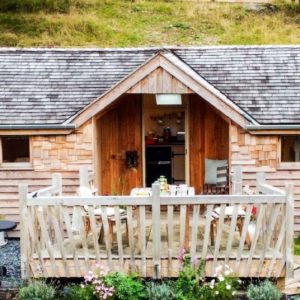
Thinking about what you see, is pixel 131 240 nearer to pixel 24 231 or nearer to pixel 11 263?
pixel 24 231

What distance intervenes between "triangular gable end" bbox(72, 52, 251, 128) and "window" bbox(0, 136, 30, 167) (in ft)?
5.40

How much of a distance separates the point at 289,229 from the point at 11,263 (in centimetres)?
493

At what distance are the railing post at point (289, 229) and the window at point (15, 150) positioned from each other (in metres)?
6.52

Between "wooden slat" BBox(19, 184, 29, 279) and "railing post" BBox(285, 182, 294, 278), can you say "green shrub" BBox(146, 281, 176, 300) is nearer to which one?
"railing post" BBox(285, 182, 294, 278)

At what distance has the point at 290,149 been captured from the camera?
12.9 metres

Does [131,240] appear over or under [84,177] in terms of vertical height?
under

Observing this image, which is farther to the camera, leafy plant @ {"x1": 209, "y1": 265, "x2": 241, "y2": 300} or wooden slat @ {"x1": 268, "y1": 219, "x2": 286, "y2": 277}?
wooden slat @ {"x1": 268, "y1": 219, "x2": 286, "y2": 277}

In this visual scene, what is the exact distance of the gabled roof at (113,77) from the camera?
12.8 meters

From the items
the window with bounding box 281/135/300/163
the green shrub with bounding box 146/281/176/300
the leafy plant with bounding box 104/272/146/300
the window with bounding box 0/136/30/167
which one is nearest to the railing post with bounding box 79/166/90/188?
the window with bounding box 0/136/30/167

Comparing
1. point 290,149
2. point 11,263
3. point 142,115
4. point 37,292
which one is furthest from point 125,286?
point 142,115

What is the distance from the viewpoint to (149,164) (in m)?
15.0

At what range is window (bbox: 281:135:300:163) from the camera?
12.9 metres

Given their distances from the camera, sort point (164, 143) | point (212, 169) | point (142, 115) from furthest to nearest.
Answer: point (164, 143)
point (142, 115)
point (212, 169)

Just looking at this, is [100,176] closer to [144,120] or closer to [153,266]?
[144,120]
